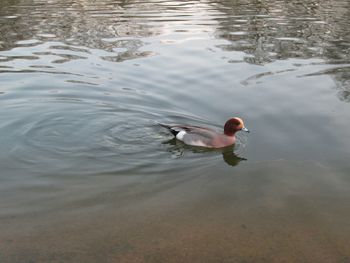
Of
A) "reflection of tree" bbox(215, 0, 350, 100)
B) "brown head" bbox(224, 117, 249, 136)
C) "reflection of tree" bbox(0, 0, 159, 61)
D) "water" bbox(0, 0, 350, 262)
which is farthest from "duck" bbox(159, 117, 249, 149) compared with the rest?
"reflection of tree" bbox(0, 0, 159, 61)

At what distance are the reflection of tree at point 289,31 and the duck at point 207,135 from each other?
3.49m

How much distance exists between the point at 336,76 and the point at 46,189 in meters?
8.47

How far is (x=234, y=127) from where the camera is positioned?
29.9 feet

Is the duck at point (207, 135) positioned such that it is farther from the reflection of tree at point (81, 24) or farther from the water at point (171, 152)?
the reflection of tree at point (81, 24)

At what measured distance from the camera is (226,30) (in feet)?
63.0

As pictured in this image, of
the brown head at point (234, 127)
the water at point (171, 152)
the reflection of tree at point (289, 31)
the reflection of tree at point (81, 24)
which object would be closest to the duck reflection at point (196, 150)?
the water at point (171, 152)

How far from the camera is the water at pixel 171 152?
6.09m

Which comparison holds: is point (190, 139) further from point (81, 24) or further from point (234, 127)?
point (81, 24)

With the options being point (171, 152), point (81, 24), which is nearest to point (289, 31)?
point (81, 24)

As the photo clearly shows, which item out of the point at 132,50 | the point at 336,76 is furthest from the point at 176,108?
the point at 132,50

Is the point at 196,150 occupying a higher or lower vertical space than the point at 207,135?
lower

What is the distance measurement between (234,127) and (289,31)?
10.9 meters

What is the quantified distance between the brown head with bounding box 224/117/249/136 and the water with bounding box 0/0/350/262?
1.02 ft

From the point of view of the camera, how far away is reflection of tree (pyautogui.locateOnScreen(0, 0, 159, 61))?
17.2 metres
